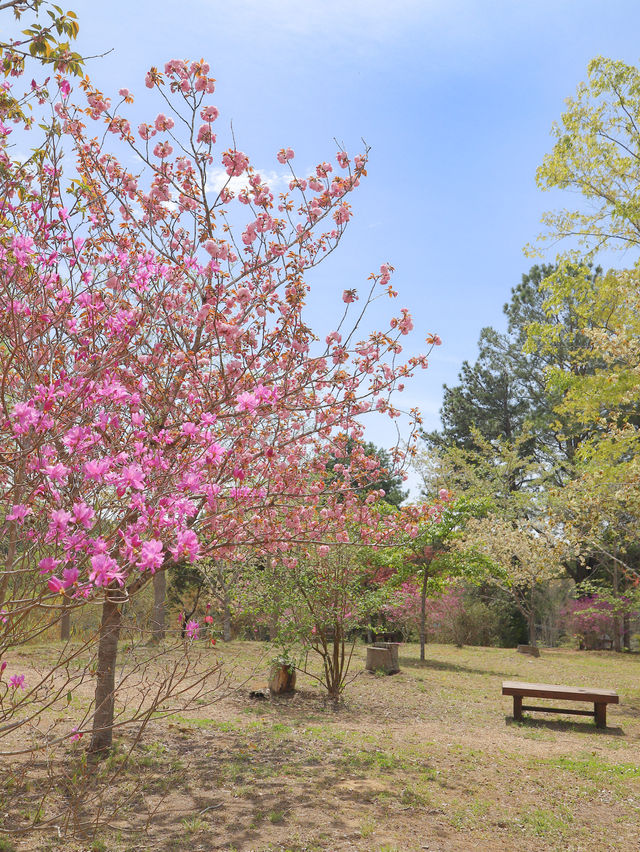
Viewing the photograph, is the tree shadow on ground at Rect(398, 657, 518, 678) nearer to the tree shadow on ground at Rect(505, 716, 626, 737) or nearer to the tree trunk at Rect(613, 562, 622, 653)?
the tree shadow on ground at Rect(505, 716, 626, 737)

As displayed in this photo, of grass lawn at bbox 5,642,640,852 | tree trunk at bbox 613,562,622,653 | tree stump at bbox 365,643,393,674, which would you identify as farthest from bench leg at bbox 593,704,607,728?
tree trunk at bbox 613,562,622,653

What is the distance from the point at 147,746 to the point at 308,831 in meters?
2.39

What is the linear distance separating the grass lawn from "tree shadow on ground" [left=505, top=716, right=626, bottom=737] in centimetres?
3

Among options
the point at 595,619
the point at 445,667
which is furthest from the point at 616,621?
the point at 445,667

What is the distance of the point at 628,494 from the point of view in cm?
945

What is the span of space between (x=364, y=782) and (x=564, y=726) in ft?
13.9

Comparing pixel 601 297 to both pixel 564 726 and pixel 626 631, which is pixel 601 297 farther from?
pixel 626 631

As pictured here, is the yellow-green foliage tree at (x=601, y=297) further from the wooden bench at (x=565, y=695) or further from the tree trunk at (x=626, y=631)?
the tree trunk at (x=626, y=631)

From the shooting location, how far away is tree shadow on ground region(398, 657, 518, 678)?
12786 mm

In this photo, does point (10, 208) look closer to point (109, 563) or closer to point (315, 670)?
point (109, 563)

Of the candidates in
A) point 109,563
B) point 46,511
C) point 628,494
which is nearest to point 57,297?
point 46,511

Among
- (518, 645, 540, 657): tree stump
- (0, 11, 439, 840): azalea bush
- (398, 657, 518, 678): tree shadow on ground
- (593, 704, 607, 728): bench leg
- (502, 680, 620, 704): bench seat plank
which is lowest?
(518, 645, 540, 657): tree stump

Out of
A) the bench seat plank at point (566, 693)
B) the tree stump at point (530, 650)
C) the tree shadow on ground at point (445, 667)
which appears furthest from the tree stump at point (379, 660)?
the tree stump at point (530, 650)

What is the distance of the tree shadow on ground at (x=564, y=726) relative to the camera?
7.88 meters
